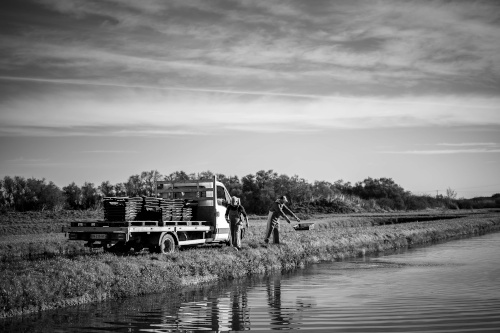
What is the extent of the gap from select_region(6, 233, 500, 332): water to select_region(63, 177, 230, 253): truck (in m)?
3.83

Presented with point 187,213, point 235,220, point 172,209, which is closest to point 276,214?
point 235,220

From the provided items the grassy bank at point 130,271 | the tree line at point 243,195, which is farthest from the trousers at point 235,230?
the tree line at point 243,195

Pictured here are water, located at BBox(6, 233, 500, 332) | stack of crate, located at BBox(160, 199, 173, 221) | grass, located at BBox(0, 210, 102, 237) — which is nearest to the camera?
water, located at BBox(6, 233, 500, 332)

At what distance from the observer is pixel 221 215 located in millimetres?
25391

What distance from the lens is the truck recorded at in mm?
20453

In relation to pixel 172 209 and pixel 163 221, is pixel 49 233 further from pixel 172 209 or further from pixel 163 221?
pixel 163 221

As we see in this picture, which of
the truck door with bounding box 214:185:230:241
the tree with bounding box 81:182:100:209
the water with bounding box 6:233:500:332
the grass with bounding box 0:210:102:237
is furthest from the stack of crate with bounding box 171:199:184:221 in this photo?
the tree with bounding box 81:182:100:209

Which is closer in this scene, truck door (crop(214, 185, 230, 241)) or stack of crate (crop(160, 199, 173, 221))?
stack of crate (crop(160, 199, 173, 221))

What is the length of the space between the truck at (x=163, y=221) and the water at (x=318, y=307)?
3.83 m

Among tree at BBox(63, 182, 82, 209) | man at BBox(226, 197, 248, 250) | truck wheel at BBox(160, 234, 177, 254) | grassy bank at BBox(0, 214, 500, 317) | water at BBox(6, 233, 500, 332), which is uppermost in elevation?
tree at BBox(63, 182, 82, 209)

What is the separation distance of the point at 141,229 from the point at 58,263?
3954mm

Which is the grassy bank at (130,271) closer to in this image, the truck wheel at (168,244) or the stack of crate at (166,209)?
the truck wheel at (168,244)

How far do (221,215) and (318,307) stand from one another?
11667mm

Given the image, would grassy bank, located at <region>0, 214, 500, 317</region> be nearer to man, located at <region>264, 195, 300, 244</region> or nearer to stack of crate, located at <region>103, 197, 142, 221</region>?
man, located at <region>264, 195, 300, 244</region>
